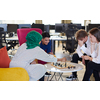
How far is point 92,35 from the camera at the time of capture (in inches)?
111

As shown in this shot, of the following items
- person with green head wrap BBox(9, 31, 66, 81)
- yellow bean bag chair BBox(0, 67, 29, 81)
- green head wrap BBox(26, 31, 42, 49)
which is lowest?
yellow bean bag chair BBox(0, 67, 29, 81)

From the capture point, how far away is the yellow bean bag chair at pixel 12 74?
1813 millimetres

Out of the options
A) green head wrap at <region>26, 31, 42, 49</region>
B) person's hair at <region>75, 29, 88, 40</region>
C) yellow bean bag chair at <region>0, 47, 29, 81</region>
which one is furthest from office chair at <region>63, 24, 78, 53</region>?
yellow bean bag chair at <region>0, 47, 29, 81</region>

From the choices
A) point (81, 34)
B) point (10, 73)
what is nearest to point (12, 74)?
point (10, 73)

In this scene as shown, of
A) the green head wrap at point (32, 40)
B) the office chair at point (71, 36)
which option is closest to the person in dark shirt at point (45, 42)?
the green head wrap at point (32, 40)

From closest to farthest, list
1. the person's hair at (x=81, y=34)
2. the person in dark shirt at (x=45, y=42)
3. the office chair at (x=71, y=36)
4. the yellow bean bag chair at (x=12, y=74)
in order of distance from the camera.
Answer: the yellow bean bag chair at (x=12, y=74) < the person's hair at (x=81, y=34) < the person in dark shirt at (x=45, y=42) < the office chair at (x=71, y=36)

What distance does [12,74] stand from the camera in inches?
74.2

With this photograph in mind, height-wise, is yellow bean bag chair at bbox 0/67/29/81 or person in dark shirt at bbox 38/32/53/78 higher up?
person in dark shirt at bbox 38/32/53/78

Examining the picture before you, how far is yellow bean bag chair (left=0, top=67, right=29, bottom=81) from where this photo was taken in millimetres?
1813

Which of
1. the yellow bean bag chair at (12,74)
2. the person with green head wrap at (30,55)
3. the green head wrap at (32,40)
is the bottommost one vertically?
the yellow bean bag chair at (12,74)

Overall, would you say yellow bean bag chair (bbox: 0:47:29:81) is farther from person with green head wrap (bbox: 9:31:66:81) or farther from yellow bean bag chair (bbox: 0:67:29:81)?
person with green head wrap (bbox: 9:31:66:81)

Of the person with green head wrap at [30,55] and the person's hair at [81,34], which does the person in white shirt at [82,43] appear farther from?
the person with green head wrap at [30,55]
